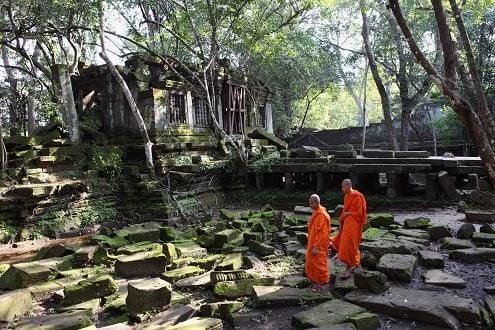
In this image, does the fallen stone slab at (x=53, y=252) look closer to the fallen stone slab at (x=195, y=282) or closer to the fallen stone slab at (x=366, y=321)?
the fallen stone slab at (x=195, y=282)

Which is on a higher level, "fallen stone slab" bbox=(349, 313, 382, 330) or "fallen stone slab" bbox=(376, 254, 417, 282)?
"fallen stone slab" bbox=(376, 254, 417, 282)

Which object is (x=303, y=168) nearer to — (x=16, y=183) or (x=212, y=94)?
(x=212, y=94)

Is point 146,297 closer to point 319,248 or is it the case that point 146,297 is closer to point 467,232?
point 319,248

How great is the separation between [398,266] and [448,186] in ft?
21.6

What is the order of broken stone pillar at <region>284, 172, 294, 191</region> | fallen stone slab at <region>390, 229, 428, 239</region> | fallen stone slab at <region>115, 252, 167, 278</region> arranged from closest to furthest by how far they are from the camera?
fallen stone slab at <region>115, 252, 167, 278</region>, fallen stone slab at <region>390, 229, 428, 239</region>, broken stone pillar at <region>284, 172, 294, 191</region>

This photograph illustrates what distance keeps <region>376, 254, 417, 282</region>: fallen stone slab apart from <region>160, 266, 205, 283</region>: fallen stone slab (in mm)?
2852

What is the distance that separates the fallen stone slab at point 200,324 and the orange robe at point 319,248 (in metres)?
1.75

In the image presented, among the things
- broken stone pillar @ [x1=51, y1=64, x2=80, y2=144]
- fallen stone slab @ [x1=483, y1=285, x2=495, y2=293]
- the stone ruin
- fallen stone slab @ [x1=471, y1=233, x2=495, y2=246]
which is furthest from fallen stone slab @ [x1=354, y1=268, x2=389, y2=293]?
broken stone pillar @ [x1=51, y1=64, x2=80, y2=144]

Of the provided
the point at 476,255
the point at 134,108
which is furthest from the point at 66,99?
the point at 476,255

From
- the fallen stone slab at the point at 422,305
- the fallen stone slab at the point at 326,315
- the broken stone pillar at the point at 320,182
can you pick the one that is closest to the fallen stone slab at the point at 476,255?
the fallen stone slab at the point at 422,305

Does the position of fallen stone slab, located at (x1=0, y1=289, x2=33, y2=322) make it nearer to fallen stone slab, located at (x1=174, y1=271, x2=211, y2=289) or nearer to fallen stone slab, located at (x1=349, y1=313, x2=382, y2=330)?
fallen stone slab, located at (x1=174, y1=271, x2=211, y2=289)

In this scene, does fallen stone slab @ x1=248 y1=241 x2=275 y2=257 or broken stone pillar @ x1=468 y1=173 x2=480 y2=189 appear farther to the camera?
broken stone pillar @ x1=468 y1=173 x2=480 y2=189

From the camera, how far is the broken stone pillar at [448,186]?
11562 millimetres

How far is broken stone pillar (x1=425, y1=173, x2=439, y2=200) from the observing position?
11.9m
